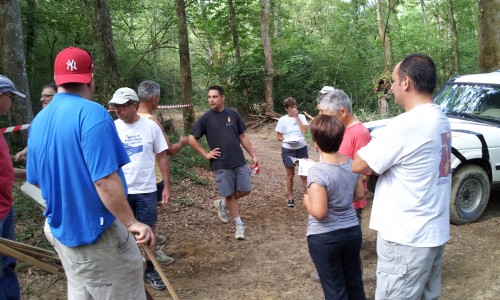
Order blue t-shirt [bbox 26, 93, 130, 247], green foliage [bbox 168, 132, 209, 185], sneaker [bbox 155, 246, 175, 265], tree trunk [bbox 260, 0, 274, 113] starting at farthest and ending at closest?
tree trunk [bbox 260, 0, 274, 113], green foliage [bbox 168, 132, 209, 185], sneaker [bbox 155, 246, 175, 265], blue t-shirt [bbox 26, 93, 130, 247]

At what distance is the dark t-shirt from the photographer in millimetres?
5758

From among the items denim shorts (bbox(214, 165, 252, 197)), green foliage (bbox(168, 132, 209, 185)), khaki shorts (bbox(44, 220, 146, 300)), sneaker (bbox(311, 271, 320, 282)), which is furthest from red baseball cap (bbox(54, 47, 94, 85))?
green foliage (bbox(168, 132, 209, 185))

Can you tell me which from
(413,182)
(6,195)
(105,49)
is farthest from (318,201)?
(105,49)

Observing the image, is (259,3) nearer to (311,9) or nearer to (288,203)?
(288,203)

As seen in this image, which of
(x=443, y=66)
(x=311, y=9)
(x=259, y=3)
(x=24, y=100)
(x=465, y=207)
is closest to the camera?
(x=465, y=207)

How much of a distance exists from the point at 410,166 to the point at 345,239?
32.3 inches

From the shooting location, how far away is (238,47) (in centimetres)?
2002

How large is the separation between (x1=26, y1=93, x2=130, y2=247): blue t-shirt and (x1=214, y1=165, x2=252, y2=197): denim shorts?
11.0 ft

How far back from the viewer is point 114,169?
232 centimetres

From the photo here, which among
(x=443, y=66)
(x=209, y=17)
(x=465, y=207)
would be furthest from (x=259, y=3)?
(x=465, y=207)

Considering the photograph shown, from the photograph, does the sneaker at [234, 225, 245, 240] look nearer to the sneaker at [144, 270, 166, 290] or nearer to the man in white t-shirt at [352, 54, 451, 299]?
the sneaker at [144, 270, 166, 290]

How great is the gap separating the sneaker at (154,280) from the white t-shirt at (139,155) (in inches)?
36.1

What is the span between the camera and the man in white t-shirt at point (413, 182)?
7.88 feet

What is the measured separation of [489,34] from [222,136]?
301 inches
